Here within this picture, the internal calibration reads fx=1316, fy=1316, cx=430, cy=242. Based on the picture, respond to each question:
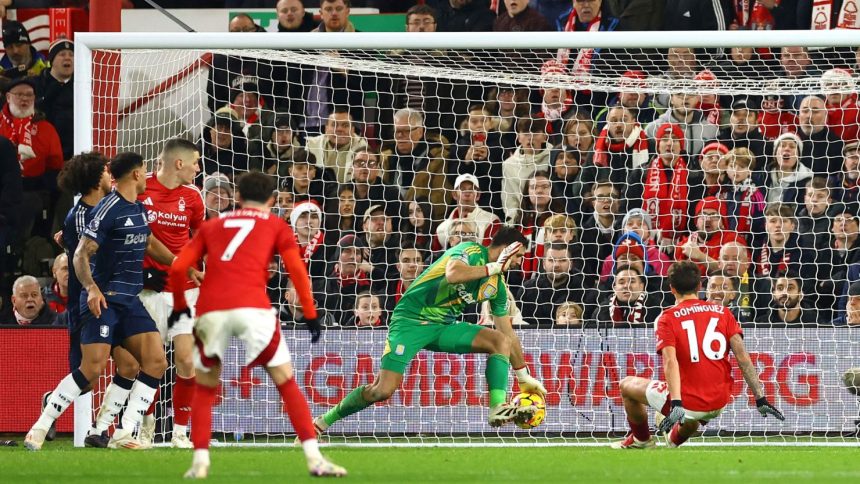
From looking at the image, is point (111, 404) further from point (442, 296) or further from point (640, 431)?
point (640, 431)

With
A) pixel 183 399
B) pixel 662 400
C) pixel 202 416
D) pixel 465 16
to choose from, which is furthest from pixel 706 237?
pixel 202 416

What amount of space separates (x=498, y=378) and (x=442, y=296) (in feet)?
2.53

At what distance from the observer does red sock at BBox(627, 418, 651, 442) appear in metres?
10.1

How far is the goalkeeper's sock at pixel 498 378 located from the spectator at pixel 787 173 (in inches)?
154

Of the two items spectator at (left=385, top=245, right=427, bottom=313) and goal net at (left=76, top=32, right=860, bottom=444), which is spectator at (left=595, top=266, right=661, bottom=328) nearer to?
goal net at (left=76, top=32, right=860, bottom=444)

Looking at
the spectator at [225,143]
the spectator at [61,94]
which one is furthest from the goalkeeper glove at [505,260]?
the spectator at [61,94]

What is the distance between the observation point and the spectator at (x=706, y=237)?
12391mm

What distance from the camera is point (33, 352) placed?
11672 mm

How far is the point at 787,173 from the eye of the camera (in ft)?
41.0

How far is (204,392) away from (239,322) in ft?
1.42

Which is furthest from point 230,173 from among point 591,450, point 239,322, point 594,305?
point 239,322

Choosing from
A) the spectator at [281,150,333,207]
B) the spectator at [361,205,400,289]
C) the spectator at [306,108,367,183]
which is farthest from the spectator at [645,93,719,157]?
the spectator at [281,150,333,207]

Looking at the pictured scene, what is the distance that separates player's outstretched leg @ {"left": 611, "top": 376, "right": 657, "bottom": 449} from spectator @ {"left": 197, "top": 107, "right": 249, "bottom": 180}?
180 inches

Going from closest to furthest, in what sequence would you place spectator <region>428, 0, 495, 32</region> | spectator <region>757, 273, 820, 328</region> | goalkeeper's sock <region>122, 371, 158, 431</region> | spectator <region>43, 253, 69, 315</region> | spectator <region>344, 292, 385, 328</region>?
goalkeeper's sock <region>122, 371, 158, 431</region>, spectator <region>43, 253, 69, 315</region>, spectator <region>757, 273, 820, 328</region>, spectator <region>344, 292, 385, 328</region>, spectator <region>428, 0, 495, 32</region>
